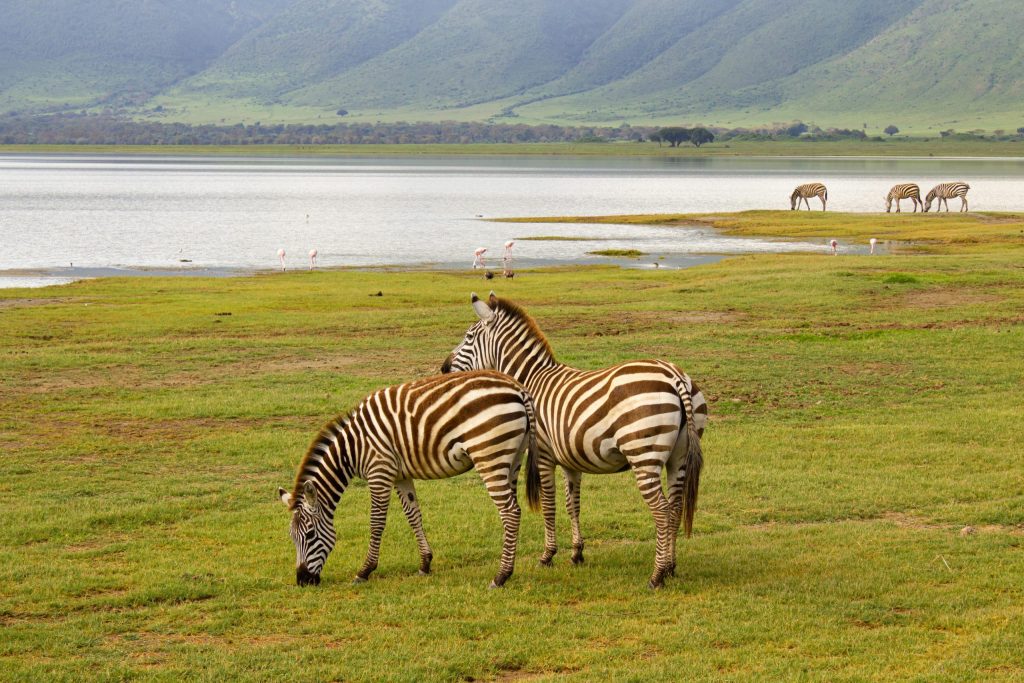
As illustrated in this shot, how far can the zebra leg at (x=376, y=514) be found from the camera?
11430 mm

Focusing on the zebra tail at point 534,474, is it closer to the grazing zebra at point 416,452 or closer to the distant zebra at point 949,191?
the grazing zebra at point 416,452

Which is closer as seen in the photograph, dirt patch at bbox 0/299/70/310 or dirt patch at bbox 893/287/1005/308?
dirt patch at bbox 893/287/1005/308

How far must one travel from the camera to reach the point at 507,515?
10.9 metres

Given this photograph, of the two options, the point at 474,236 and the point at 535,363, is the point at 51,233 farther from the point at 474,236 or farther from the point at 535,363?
the point at 535,363

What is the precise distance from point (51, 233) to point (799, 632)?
64193 mm

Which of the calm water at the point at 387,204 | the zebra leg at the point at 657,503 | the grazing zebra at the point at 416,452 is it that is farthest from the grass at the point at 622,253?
the zebra leg at the point at 657,503

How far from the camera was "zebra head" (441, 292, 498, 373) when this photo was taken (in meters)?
12.4

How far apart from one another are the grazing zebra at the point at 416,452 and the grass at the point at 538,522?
454 mm

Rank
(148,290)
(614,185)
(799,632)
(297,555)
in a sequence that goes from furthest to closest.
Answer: (614,185)
(148,290)
(297,555)
(799,632)

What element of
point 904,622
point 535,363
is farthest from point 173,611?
point 904,622

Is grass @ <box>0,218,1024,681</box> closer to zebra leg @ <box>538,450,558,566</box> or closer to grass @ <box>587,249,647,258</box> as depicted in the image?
zebra leg @ <box>538,450,558,566</box>

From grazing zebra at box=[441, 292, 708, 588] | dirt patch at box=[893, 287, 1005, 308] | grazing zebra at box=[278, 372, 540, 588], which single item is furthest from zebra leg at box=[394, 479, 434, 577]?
dirt patch at box=[893, 287, 1005, 308]

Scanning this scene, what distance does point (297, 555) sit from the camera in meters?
11.5

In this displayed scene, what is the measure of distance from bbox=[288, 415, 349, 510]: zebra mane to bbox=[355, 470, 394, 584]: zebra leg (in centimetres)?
51
